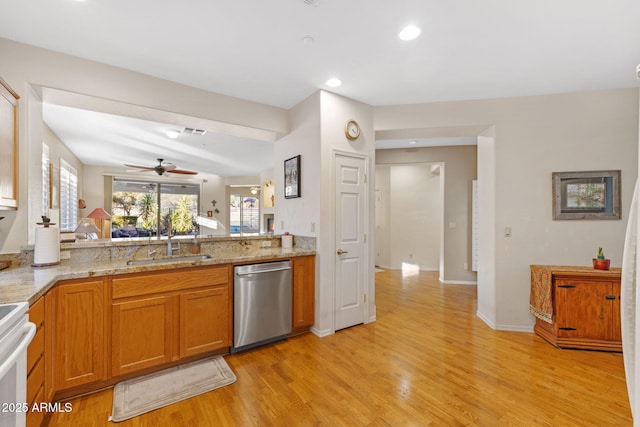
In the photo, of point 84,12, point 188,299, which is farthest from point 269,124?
point 188,299

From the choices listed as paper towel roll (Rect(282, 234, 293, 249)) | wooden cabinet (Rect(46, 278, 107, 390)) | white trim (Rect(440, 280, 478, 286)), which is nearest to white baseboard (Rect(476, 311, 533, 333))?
white trim (Rect(440, 280, 478, 286))

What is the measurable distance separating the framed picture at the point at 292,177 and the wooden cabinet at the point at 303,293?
831 mm

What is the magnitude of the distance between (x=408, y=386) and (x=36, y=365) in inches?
93.7

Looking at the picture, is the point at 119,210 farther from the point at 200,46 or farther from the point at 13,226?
the point at 200,46

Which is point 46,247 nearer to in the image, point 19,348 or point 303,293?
point 19,348

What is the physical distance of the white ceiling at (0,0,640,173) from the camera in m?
1.83

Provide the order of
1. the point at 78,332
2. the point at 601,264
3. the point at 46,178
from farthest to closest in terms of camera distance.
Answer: the point at 46,178 < the point at 601,264 < the point at 78,332

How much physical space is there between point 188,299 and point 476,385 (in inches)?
93.9

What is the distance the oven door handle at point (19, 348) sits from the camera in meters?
0.99

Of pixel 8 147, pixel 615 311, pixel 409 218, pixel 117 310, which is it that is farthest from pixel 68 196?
pixel 615 311

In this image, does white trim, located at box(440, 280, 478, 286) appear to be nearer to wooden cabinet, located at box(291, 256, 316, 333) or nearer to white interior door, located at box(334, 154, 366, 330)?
white interior door, located at box(334, 154, 366, 330)

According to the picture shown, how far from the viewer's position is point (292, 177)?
3.39 m

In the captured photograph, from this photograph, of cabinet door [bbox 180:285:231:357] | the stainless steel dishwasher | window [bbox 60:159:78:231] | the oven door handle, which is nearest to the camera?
the oven door handle

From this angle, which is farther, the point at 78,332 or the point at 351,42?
the point at 351,42
